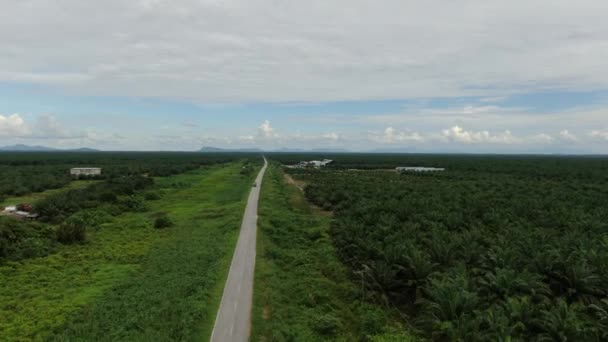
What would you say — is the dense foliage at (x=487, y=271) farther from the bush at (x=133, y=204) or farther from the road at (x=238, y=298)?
the bush at (x=133, y=204)

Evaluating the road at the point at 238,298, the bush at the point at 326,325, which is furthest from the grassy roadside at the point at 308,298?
the road at the point at 238,298

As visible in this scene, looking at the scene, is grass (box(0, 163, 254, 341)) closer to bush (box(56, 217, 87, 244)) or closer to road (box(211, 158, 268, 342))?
road (box(211, 158, 268, 342))

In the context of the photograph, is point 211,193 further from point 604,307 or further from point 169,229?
point 604,307

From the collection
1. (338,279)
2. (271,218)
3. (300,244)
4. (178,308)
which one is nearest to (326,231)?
(300,244)

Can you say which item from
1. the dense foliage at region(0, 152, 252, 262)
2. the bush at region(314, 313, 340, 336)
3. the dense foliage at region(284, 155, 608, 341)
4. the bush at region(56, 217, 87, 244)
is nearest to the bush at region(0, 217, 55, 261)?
the dense foliage at region(0, 152, 252, 262)

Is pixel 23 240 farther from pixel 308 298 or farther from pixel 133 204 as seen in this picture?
pixel 308 298
